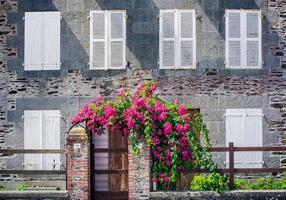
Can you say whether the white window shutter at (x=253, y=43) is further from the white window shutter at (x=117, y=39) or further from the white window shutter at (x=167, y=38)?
the white window shutter at (x=117, y=39)

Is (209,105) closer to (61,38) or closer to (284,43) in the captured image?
(284,43)

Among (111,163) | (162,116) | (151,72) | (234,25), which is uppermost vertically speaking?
(234,25)

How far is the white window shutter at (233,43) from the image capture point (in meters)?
17.2

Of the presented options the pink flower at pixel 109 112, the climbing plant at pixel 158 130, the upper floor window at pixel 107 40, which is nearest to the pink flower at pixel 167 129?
the climbing plant at pixel 158 130

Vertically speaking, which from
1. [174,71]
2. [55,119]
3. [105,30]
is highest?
[105,30]

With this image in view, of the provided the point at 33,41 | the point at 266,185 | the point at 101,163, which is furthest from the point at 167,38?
the point at 266,185

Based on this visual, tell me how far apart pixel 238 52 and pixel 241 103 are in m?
1.42

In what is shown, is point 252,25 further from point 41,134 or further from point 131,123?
point 41,134

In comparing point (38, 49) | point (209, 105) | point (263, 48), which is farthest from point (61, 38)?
point (263, 48)

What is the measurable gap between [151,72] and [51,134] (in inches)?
128

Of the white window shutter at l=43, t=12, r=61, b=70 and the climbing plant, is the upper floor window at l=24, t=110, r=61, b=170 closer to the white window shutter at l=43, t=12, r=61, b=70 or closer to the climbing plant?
the white window shutter at l=43, t=12, r=61, b=70

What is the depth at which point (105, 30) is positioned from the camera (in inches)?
679

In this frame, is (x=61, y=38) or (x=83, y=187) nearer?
(x=83, y=187)

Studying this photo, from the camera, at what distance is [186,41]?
1723 cm
